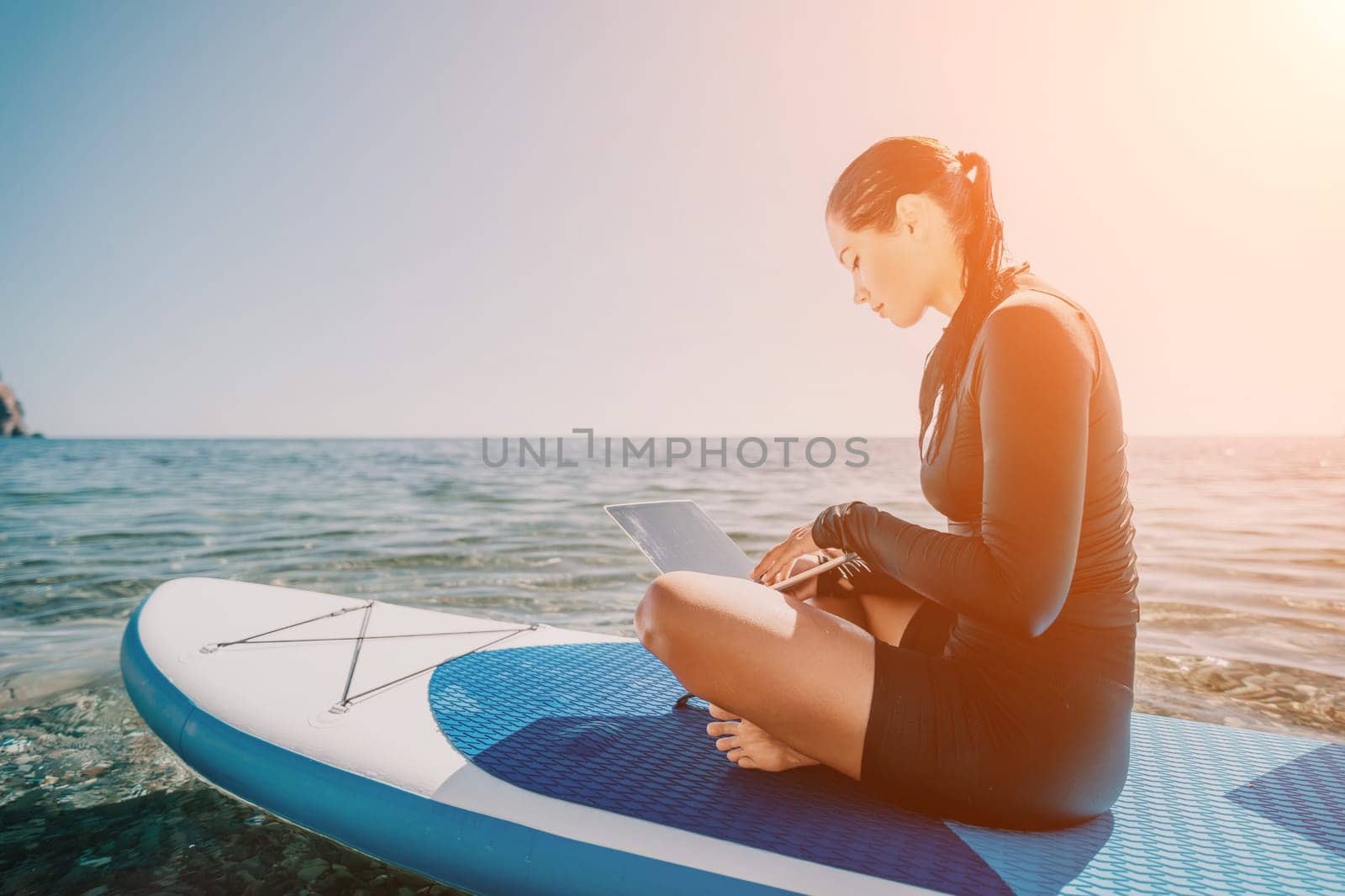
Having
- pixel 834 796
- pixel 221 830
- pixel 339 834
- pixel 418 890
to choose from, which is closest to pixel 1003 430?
pixel 834 796

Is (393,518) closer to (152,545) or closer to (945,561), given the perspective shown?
(152,545)

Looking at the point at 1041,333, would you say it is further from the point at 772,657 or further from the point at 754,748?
the point at 754,748

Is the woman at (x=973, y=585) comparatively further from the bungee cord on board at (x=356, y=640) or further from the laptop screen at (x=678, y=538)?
the bungee cord on board at (x=356, y=640)

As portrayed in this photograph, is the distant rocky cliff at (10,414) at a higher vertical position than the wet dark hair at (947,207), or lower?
lower

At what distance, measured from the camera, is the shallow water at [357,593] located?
241 cm

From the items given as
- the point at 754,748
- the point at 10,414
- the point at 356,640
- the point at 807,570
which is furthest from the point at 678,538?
the point at 10,414

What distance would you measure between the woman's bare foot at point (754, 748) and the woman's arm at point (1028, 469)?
69 cm

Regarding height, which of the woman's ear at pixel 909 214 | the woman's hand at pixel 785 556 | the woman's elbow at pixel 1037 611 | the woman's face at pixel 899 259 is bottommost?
the woman's hand at pixel 785 556

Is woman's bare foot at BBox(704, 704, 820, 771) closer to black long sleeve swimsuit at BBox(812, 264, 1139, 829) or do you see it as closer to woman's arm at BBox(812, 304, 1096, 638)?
black long sleeve swimsuit at BBox(812, 264, 1139, 829)

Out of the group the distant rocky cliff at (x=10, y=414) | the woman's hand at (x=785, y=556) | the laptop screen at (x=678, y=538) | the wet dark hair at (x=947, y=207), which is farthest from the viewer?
the distant rocky cliff at (x=10, y=414)

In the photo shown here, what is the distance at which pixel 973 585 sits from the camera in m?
1.29

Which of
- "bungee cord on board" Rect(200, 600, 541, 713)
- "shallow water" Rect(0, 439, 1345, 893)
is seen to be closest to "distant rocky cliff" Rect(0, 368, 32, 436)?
"shallow water" Rect(0, 439, 1345, 893)

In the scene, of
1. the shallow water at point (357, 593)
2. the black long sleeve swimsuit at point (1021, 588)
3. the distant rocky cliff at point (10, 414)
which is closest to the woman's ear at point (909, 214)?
the black long sleeve swimsuit at point (1021, 588)

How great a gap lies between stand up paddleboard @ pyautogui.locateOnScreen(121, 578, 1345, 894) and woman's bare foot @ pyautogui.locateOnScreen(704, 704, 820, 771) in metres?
0.05
